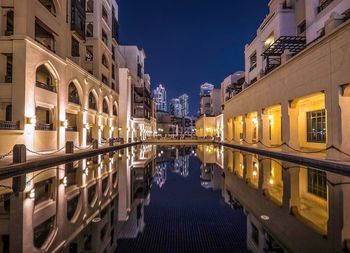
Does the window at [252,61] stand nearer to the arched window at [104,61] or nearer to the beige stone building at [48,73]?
the beige stone building at [48,73]

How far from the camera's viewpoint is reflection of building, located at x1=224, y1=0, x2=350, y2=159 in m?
14.1

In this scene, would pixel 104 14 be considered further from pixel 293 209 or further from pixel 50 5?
pixel 293 209

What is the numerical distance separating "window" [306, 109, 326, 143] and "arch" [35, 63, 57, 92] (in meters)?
22.3

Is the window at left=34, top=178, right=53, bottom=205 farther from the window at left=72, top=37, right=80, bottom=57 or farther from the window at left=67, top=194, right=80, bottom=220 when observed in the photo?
the window at left=72, top=37, right=80, bottom=57

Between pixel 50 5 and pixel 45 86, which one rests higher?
pixel 50 5

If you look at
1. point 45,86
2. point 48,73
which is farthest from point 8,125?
point 48,73

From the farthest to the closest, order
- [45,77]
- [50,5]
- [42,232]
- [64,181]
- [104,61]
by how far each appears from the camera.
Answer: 1. [104,61]
2. [45,77]
3. [50,5]
4. [64,181]
5. [42,232]

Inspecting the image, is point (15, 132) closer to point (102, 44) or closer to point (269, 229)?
point (269, 229)

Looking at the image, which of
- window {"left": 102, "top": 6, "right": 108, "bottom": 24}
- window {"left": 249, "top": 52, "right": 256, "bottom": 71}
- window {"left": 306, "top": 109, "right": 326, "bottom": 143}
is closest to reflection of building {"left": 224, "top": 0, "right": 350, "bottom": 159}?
window {"left": 306, "top": 109, "right": 326, "bottom": 143}

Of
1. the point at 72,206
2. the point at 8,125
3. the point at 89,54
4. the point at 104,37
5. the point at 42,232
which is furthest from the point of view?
the point at 104,37

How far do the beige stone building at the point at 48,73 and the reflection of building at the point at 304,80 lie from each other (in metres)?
18.2

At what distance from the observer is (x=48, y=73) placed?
2644cm

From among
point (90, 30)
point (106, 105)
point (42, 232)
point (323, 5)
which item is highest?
point (90, 30)

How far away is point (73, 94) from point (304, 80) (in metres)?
23.5
